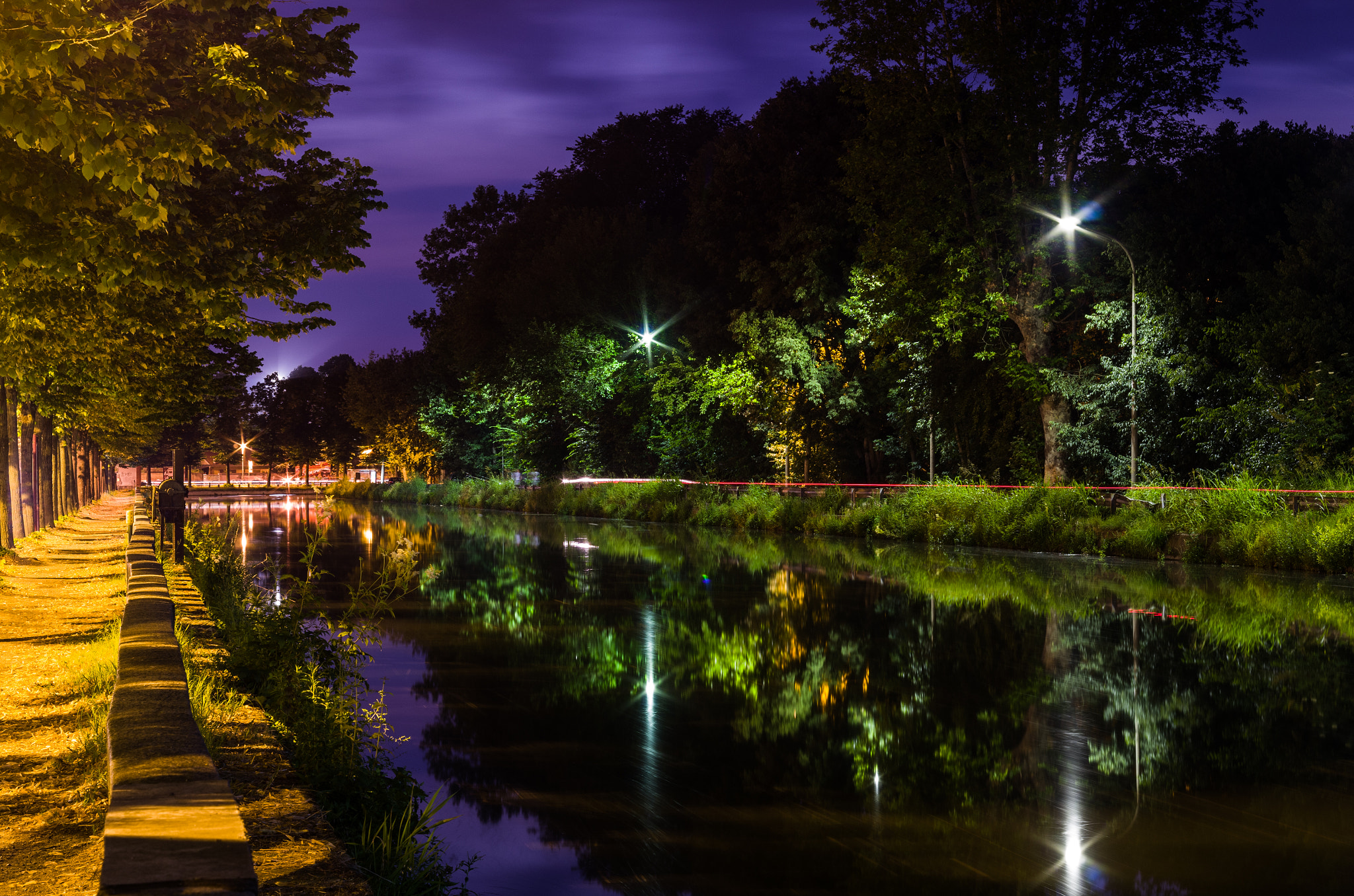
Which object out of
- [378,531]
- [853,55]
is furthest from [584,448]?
[853,55]

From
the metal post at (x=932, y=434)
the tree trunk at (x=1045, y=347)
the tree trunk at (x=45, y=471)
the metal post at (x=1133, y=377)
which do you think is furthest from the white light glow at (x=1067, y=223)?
the tree trunk at (x=45, y=471)

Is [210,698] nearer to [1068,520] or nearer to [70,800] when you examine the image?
[70,800]

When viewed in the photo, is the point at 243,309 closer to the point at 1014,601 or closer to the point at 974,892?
the point at 1014,601

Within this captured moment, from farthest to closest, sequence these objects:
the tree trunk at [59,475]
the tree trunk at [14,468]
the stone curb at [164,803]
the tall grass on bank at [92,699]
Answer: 1. the tree trunk at [59,475]
2. the tree trunk at [14,468]
3. the tall grass on bank at [92,699]
4. the stone curb at [164,803]

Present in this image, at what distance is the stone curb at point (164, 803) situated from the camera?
3.72 meters

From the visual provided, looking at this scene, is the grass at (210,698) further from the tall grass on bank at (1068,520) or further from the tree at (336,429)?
the tree at (336,429)

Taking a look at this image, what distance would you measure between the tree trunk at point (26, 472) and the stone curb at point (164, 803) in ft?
77.0

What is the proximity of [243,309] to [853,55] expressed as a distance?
2343 cm

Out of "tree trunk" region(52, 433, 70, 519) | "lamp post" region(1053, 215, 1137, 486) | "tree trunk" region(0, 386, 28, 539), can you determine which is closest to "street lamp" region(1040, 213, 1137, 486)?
"lamp post" region(1053, 215, 1137, 486)

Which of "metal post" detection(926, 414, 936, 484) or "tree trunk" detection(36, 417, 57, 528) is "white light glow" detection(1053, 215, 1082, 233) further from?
"tree trunk" detection(36, 417, 57, 528)

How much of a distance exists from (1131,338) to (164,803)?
30556mm

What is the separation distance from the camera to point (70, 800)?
627cm

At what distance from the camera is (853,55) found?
34406 mm

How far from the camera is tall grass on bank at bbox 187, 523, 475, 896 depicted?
5.17 meters
